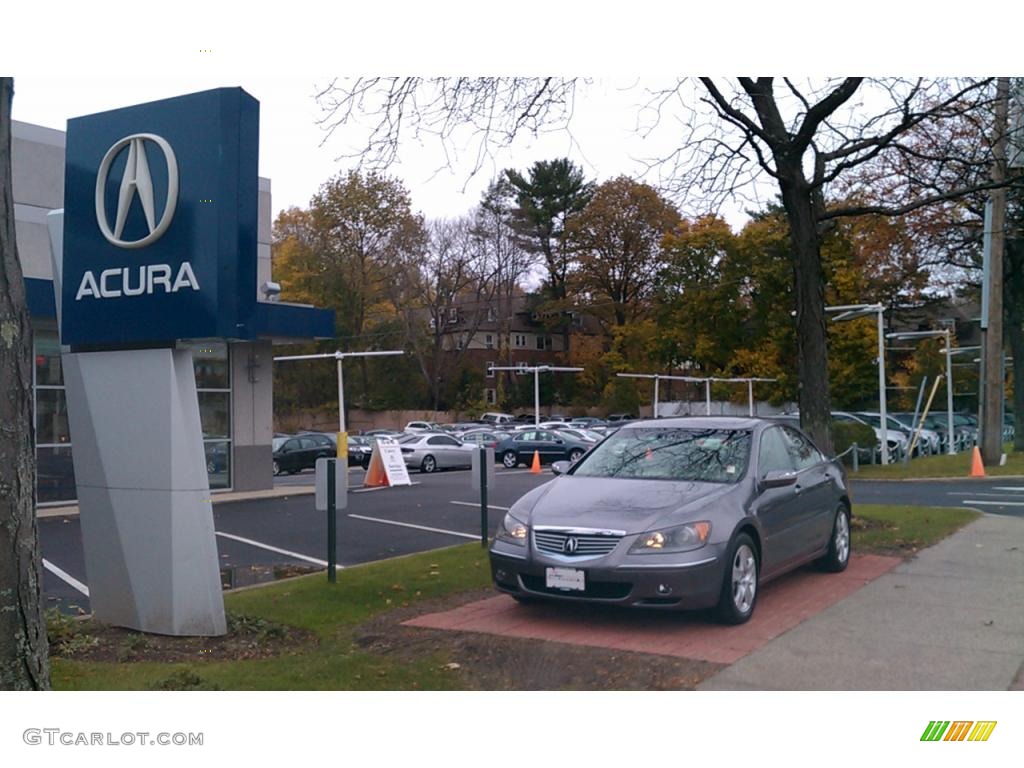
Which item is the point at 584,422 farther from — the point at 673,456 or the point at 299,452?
the point at 673,456

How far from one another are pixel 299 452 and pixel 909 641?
26.3 metres

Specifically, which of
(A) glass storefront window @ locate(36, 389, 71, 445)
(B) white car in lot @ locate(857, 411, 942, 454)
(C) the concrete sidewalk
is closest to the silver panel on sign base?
(C) the concrete sidewalk

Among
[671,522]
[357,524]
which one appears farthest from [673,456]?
[357,524]

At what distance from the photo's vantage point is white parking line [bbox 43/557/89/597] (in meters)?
9.45

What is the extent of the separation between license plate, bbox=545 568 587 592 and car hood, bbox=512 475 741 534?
33 centimetres

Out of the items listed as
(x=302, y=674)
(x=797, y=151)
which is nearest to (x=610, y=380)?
(x=797, y=151)

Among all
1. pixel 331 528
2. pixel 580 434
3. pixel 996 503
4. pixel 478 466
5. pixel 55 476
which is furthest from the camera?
pixel 580 434

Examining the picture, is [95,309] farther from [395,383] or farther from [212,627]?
[395,383]

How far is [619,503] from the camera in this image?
279 inches

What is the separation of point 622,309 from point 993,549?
22.2 feet

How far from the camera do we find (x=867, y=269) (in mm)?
31531

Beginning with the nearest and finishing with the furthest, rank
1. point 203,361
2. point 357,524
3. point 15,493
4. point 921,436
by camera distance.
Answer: point 15,493, point 357,524, point 203,361, point 921,436
